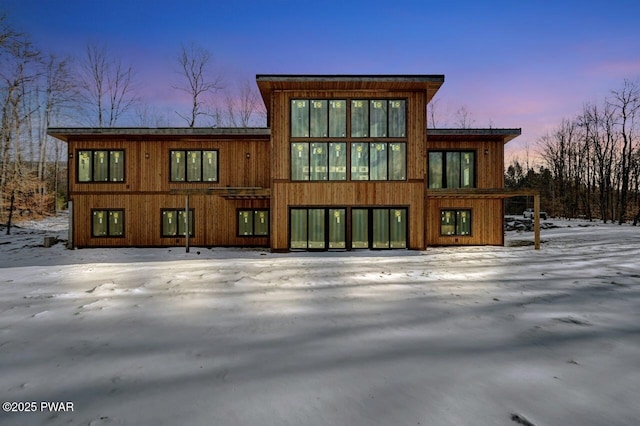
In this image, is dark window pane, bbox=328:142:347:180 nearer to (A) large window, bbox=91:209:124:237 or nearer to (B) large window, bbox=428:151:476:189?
(B) large window, bbox=428:151:476:189

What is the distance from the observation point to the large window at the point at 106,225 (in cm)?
1820

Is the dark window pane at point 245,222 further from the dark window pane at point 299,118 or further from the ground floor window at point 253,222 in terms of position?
the dark window pane at point 299,118

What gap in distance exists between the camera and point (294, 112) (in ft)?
52.3

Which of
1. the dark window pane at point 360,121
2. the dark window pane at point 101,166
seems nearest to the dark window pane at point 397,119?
the dark window pane at point 360,121

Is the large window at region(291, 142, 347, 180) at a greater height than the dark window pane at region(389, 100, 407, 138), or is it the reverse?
the dark window pane at region(389, 100, 407, 138)

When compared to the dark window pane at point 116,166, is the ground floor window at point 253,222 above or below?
below

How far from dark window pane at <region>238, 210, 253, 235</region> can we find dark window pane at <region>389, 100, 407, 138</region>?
A: 869cm

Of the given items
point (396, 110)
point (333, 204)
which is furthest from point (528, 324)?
point (396, 110)

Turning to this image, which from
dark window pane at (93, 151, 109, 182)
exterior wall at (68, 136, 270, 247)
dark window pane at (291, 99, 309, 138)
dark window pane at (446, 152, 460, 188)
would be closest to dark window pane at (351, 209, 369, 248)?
dark window pane at (291, 99, 309, 138)

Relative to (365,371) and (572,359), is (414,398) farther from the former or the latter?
(572,359)

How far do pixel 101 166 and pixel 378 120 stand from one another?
49.6 feet

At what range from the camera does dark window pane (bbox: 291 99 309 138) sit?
1591cm

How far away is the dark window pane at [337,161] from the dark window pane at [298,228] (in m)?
2.28

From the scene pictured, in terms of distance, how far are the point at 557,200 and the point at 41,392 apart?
5735 cm
